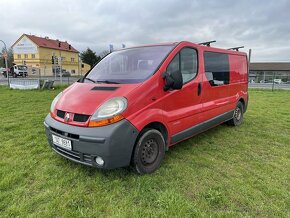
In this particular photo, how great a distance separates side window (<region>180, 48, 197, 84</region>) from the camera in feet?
11.3

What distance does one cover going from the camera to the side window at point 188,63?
11.3ft

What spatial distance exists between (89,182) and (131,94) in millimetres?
1242

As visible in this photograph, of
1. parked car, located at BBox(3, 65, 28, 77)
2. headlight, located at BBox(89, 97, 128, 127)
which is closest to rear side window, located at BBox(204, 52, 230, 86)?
headlight, located at BBox(89, 97, 128, 127)

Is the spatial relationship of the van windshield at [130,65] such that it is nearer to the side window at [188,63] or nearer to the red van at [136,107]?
the red van at [136,107]

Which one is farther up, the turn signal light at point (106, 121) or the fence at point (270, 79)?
the fence at point (270, 79)

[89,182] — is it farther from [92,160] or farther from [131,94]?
[131,94]

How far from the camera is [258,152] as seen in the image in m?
3.87

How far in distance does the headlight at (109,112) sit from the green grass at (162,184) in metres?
0.81

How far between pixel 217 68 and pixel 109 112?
2778 mm

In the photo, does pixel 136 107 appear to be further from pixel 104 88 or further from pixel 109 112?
pixel 104 88

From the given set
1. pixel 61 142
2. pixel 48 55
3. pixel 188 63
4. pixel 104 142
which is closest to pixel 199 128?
pixel 188 63

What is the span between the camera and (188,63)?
11.8ft

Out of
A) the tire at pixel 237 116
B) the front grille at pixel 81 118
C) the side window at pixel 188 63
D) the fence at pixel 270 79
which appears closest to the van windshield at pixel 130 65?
the side window at pixel 188 63

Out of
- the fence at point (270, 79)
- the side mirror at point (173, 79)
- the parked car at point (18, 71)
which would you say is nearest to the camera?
the side mirror at point (173, 79)
